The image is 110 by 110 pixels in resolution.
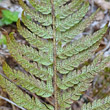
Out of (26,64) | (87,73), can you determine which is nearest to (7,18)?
(26,64)

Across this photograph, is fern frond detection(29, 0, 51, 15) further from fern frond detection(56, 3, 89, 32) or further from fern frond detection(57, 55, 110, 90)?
fern frond detection(57, 55, 110, 90)

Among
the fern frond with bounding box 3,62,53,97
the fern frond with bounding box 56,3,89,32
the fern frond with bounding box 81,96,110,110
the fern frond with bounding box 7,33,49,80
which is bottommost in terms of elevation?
the fern frond with bounding box 81,96,110,110

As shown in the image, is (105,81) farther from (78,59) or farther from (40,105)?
(40,105)

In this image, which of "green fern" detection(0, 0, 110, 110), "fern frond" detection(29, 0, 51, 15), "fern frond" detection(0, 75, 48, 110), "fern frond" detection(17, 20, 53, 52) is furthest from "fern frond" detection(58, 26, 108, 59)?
"fern frond" detection(0, 75, 48, 110)

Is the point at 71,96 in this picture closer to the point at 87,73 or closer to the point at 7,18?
the point at 87,73

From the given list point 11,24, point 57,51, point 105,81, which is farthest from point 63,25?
point 11,24

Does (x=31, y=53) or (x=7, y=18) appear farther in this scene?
(x=7, y=18)
